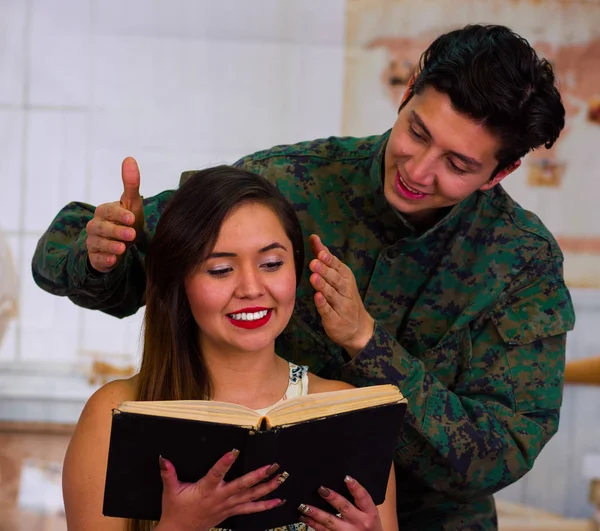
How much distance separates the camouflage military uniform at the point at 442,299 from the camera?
213cm

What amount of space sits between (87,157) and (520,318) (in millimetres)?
2445

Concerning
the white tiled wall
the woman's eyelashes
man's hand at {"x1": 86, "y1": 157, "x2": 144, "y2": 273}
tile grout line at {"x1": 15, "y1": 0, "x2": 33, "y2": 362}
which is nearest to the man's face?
the woman's eyelashes

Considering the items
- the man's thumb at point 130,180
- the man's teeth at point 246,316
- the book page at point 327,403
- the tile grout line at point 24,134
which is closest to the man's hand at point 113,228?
the man's thumb at point 130,180

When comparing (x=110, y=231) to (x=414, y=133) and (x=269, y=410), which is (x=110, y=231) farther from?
(x=414, y=133)

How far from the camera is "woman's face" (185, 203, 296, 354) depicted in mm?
1834

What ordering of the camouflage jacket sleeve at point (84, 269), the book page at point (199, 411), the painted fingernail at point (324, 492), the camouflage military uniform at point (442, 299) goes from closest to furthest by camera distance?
the book page at point (199, 411), the painted fingernail at point (324, 492), the camouflage jacket sleeve at point (84, 269), the camouflage military uniform at point (442, 299)

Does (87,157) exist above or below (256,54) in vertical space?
below

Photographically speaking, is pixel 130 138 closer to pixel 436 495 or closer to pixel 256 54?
pixel 256 54

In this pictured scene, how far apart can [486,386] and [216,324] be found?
711 mm

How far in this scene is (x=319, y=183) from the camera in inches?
91.0

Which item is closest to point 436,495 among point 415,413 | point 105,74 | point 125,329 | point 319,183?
point 415,413

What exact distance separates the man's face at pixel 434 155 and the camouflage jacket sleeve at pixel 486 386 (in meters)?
0.32

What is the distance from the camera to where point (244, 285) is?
182 centimetres

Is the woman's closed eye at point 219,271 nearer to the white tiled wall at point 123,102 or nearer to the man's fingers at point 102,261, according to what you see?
the man's fingers at point 102,261
